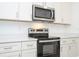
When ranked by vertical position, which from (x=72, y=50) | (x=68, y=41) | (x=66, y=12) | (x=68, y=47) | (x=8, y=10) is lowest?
(x=72, y=50)

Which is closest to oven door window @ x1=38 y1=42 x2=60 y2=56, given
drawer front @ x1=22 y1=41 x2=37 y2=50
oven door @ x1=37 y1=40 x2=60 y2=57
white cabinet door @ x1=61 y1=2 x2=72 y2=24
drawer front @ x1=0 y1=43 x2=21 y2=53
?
oven door @ x1=37 y1=40 x2=60 y2=57

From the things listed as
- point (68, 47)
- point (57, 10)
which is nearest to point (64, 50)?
point (68, 47)

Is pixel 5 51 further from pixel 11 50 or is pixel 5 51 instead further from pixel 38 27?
pixel 38 27

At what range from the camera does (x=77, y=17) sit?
12.3ft

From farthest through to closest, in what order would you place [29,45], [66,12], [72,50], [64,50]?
1. [66,12]
2. [72,50]
3. [64,50]
4. [29,45]

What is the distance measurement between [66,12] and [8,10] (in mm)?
1871

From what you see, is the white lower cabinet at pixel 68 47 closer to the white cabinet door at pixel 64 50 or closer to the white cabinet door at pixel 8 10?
the white cabinet door at pixel 64 50

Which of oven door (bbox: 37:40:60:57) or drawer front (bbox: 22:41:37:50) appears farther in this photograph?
oven door (bbox: 37:40:60:57)

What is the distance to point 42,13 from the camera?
2.65 meters

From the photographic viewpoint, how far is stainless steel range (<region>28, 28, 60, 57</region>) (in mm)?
2264

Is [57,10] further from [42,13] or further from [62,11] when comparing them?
[42,13]

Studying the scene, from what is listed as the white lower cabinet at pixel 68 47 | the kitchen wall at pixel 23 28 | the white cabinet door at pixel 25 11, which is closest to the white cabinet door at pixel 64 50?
the white lower cabinet at pixel 68 47

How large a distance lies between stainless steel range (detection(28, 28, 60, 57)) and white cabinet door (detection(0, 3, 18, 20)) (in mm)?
637

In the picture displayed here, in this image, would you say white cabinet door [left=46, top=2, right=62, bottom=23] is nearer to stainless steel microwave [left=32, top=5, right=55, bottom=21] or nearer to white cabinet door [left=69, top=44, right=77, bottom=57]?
stainless steel microwave [left=32, top=5, right=55, bottom=21]
